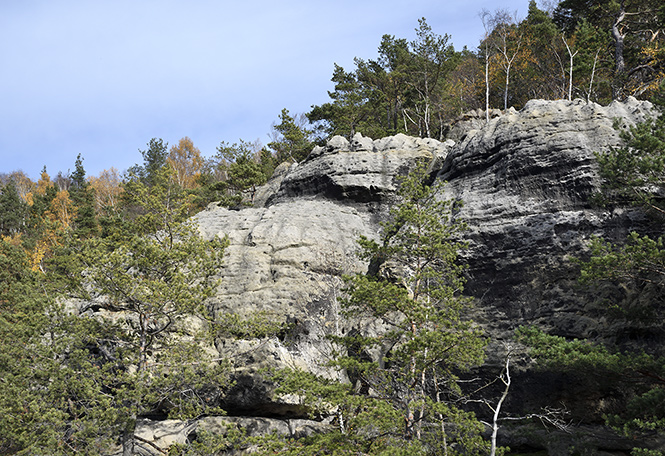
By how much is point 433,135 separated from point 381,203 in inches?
594

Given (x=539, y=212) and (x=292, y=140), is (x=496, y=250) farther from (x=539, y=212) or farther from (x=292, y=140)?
(x=292, y=140)

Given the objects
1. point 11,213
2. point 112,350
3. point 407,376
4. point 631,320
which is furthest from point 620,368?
point 11,213

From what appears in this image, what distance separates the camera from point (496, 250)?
53.0 ft

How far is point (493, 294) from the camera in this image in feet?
51.7

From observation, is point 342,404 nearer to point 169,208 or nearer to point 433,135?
point 169,208

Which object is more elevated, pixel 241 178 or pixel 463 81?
pixel 463 81

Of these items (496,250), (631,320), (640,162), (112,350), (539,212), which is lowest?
(112,350)

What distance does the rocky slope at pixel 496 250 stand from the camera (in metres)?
14.7

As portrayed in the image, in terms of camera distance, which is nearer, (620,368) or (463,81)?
(620,368)

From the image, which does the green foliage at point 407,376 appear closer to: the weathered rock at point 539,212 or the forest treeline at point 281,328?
the forest treeline at point 281,328

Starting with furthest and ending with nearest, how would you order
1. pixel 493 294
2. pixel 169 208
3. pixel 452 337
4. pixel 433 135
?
pixel 433 135 → pixel 493 294 → pixel 169 208 → pixel 452 337

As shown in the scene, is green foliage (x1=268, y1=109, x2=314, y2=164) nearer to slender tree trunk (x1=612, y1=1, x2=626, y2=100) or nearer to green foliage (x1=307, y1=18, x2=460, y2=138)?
green foliage (x1=307, y1=18, x2=460, y2=138)

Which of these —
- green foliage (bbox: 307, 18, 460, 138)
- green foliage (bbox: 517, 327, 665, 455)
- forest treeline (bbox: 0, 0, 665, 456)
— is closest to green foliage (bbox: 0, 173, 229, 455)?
forest treeline (bbox: 0, 0, 665, 456)

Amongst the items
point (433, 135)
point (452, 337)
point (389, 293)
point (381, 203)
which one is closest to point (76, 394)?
Result: point (389, 293)
